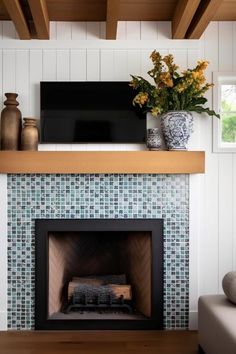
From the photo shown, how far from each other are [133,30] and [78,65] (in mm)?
521

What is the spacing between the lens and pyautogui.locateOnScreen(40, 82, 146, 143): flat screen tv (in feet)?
11.8

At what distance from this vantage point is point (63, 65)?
365cm

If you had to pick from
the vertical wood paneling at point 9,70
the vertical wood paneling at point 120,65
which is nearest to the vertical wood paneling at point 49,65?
the vertical wood paneling at point 9,70

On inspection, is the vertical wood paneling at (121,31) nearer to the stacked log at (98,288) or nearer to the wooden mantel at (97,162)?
the wooden mantel at (97,162)

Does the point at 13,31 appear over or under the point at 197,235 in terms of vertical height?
over

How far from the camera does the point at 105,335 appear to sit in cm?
352

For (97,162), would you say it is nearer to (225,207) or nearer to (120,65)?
(120,65)

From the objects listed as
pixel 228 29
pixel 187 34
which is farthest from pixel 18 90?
pixel 228 29

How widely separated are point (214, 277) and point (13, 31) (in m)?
2.55

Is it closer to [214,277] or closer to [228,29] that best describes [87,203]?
[214,277]

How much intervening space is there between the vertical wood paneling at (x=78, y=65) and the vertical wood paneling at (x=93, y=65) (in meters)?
0.03

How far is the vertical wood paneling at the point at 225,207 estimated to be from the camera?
370 cm

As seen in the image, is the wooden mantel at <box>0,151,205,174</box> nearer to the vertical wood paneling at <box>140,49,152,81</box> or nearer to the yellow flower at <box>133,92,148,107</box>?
the yellow flower at <box>133,92,148,107</box>

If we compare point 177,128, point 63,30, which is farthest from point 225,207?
point 63,30
